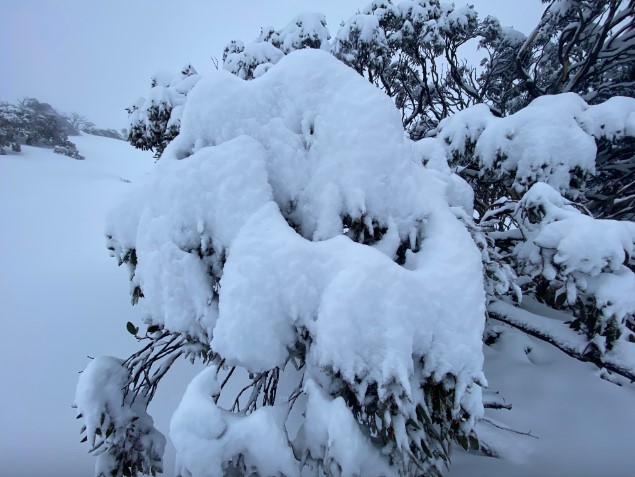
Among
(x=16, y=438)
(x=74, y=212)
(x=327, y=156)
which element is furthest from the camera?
(x=74, y=212)

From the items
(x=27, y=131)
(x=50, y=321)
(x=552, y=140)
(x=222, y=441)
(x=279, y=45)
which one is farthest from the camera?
(x=27, y=131)

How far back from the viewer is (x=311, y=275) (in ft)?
4.36

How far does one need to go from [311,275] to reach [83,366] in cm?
320

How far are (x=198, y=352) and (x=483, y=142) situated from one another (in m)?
2.97

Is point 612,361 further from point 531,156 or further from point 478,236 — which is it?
point 531,156

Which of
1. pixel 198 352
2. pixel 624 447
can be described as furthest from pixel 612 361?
pixel 198 352

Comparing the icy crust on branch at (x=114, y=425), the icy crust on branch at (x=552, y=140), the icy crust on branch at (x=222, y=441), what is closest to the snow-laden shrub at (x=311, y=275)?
the icy crust on branch at (x=222, y=441)

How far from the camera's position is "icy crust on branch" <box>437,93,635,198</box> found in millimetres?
2537

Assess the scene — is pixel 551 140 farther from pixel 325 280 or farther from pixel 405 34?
pixel 405 34

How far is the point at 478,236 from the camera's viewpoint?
187cm

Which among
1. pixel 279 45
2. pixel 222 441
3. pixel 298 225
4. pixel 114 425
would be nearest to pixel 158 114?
pixel 279 45

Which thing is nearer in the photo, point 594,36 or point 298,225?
point 298,225

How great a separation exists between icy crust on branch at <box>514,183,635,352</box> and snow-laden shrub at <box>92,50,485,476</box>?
58 centimetres

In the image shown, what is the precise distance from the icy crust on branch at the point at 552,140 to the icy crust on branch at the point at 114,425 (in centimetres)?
322
